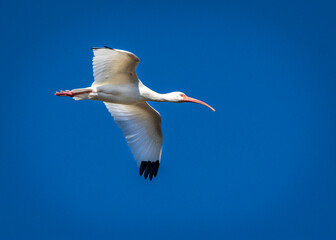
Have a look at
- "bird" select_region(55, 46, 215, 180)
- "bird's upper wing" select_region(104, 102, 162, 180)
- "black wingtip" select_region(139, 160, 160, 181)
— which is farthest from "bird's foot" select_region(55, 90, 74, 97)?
"black wingtip" select_region(139, 160, 160, 181)

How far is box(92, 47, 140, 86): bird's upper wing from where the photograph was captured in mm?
13938

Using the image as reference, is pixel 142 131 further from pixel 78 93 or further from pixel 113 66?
pixel 113 66

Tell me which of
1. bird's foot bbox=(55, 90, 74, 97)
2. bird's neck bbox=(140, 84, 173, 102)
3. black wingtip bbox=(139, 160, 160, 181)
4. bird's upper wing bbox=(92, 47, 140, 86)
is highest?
bird's upper wing bbox=(92, 47, 140, 86)

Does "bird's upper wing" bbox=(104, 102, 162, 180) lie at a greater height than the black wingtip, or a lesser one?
greater

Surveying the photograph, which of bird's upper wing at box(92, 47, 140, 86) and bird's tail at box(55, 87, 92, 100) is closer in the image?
bird's upper wing at box(92, 47, 140, 86)

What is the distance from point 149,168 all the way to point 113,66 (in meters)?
3.31

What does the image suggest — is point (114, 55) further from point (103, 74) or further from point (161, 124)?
point (161, 124)

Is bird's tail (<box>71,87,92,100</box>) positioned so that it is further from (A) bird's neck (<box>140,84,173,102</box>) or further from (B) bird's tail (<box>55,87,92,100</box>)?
(A) bird's neck (<box>140,84,173,102</box>)

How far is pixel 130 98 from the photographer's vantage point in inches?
583

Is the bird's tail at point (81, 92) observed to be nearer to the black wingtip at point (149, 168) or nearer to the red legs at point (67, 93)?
the red legs at point (67, 93)

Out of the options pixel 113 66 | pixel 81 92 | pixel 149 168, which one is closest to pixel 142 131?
pixel 149 168

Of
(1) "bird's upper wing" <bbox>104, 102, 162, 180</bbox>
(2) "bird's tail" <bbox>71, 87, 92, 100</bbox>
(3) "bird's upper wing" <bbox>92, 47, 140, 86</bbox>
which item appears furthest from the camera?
(1) "bird's upper wing" <bbox>104, 102, 162, 180</bbox>

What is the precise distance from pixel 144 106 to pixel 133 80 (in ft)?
4.52

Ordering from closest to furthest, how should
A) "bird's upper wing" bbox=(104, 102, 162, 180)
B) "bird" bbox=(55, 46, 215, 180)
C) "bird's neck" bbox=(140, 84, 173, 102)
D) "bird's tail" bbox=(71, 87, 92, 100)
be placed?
"bird" bbox=(55, 46, 215, 180) < "bird's tail" bbox=(71, 87, 92, 100) < "bird's neck" bbox=(140, 84, 173, 102) < "bird's upper wing" bbox=(104, 102, 162, 180)
